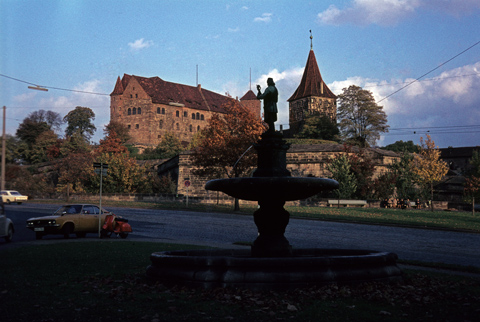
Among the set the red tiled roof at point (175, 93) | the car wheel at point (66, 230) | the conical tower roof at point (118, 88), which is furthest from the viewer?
the conical tower roof at point (118, 88)

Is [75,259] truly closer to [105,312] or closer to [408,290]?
[105,312]

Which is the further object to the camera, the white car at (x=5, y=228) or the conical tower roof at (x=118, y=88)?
the conical tower roof at (x=118, y=88)

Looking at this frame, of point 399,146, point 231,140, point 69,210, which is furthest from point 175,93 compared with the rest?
point 69,210

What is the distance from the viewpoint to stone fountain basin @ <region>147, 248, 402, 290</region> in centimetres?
701

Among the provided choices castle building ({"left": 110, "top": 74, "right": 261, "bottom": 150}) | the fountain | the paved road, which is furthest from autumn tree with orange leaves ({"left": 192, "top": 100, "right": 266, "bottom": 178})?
castle building ({"left": 110, "top": 74, "right": 261, "bottom": 150})

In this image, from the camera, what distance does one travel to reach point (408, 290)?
7.15m

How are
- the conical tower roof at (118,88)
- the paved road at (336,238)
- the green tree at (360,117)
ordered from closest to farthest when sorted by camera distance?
the paved road at (336,238) < the green tree at (360,117) < the conical tower roof at (118,88)

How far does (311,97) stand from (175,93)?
1457 inches

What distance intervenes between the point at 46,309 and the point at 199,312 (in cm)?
198

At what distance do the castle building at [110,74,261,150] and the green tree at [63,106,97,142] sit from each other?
516cm

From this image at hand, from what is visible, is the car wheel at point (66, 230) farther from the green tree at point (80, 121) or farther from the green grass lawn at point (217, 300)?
the green tree at point (80, 121)

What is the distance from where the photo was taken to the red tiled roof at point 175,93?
10875 centimetres

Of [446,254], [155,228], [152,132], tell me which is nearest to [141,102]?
[152,132]

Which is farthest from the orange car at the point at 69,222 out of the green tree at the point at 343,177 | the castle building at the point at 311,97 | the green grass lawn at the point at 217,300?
the castle building at the point at 311,97
